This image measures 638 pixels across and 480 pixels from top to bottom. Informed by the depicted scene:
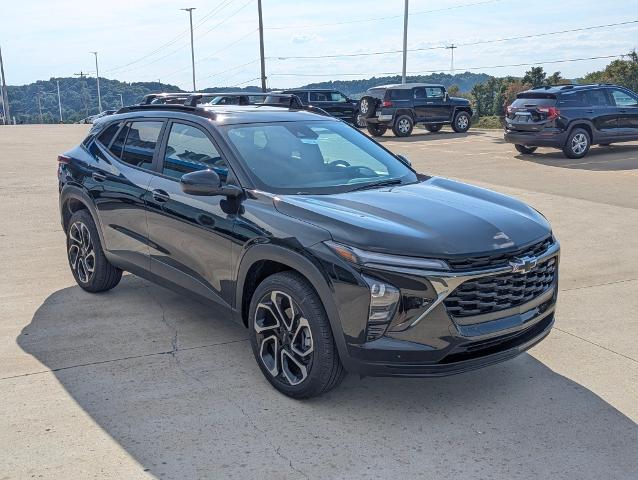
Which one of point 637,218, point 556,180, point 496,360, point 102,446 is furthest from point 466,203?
point 556,180

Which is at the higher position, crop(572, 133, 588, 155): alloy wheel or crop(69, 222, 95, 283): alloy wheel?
crop(572, 133, 588, 155): alloy wheel

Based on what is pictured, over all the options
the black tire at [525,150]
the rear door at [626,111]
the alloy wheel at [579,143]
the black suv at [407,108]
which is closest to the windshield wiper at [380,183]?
the alloy wheel at [579,143]

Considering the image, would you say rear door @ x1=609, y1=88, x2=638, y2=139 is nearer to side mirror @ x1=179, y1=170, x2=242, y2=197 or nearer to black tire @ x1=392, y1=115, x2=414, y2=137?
black tire @ x1=392, y1=115, x2=414, y2=137

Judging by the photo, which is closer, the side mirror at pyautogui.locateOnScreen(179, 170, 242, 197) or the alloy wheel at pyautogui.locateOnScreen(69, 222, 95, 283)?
the side mirror at pyautogui.locateOnScreen(179, 170, 242, 197)

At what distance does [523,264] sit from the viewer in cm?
372

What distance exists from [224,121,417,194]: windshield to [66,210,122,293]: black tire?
1900 millimetres

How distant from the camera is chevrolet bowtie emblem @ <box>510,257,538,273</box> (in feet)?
12.1

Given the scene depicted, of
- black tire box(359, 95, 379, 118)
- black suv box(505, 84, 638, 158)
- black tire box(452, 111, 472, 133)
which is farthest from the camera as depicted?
black tire box(452, 111, 472, 133)

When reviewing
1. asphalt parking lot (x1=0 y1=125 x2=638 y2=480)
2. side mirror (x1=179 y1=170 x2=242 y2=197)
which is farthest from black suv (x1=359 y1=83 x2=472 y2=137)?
side mirror (x1=179 y1=170 x2=242 y2=197)

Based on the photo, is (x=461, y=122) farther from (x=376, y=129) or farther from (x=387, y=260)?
(x=387, y=260)

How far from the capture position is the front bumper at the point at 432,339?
3457 mm

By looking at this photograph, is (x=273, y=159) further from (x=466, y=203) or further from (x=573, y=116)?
(x=573, y=116)

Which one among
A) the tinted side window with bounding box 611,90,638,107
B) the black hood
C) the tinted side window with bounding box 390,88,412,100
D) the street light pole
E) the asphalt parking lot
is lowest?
the asphalt parking lot

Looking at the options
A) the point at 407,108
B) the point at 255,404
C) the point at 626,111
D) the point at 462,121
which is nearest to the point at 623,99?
the point at 626,111
